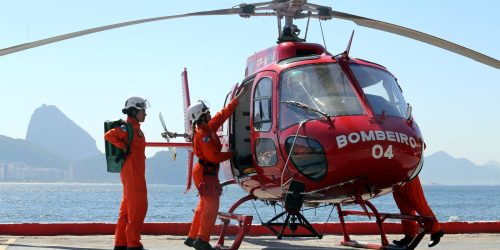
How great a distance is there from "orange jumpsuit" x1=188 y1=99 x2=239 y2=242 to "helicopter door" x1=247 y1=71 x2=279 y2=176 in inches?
17.8

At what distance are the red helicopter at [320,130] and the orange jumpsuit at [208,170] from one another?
0.37 m

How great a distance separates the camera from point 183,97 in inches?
571

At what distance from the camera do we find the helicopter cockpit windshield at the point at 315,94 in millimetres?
7684

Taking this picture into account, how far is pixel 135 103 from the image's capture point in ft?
27.5

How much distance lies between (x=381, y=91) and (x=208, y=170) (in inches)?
90.2

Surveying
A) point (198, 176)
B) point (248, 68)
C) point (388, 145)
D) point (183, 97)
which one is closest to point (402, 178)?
point (388, 145)

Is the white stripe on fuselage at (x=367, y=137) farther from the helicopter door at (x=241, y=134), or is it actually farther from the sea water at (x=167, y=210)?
the sea water at (x=167, y=210)

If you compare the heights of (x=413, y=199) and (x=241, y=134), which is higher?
(x=241, y=134)

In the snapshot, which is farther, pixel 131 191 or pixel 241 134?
pixel 241 134

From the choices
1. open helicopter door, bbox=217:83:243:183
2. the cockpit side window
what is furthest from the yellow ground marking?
the cockpit side window

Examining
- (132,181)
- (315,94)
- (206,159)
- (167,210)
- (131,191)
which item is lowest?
(167,210)

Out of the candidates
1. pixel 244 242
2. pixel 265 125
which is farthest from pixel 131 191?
pixel 244 242

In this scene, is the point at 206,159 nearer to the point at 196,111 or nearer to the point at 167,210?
the point at 196,111

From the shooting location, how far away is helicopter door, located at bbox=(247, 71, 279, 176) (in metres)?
8.05
